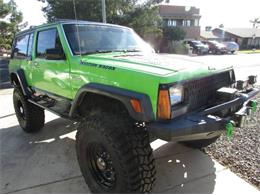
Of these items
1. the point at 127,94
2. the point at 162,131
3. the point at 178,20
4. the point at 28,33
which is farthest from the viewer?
the point at 178,20

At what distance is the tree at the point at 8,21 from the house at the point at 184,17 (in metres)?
19.6

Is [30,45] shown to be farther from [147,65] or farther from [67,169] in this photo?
[147,65]

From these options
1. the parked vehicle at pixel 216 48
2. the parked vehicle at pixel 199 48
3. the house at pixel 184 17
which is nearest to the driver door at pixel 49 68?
the parked vehicle at pixel 199 48

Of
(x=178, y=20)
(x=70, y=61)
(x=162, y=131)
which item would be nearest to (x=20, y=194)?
(x=70, y=61)

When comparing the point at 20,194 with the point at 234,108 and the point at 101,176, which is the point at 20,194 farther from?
the point at 234,108

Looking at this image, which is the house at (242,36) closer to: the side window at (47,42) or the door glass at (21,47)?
the door glass at (21,47)

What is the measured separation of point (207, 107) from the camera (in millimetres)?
2865

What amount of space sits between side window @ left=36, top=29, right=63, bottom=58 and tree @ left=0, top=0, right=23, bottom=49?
29574mm

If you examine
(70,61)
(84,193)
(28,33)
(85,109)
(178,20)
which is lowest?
(84,193)

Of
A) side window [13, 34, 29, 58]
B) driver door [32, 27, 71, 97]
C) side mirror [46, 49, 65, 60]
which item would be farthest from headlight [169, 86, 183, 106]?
side window [13, 34, 29, 58]

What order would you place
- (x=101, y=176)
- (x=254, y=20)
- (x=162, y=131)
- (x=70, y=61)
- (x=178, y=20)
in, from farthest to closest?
(x=254, y=20) → (x=178, y=20) → (x=70, y=61) → (x=101, y=176) → (x=162, y=131)

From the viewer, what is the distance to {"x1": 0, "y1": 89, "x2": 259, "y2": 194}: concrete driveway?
126 inches

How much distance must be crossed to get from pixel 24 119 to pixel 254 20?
95.9m

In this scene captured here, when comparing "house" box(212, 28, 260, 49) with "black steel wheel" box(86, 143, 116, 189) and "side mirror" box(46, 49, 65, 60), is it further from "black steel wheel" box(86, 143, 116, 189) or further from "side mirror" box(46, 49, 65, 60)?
"black steel wheel" box(86, 143, 116, 189)
